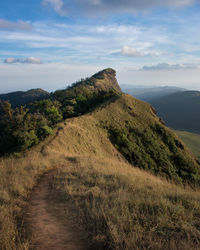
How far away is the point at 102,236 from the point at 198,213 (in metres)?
2.64

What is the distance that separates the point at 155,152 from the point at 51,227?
2531 centimetres

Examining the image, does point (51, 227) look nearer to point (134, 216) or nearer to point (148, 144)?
point (134, 216)

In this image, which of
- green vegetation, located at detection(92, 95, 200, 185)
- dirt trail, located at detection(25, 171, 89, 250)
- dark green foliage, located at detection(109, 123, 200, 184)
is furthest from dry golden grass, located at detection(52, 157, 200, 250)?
dark green foliage, located at detection(109, 123, 200, 184)

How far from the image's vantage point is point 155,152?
1077 inches

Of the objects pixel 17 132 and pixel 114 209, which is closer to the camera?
pixel 114 209

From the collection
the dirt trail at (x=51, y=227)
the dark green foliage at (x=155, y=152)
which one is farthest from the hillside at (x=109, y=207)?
the dark green foliage at (x=155, y=152)

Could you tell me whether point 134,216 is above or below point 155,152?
above

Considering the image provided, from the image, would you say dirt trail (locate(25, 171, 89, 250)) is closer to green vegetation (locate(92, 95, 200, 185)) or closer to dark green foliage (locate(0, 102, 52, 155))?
dark green foliage (locate(0, 102, 52, 155))

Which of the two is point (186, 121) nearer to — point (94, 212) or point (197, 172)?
point (197, 172)

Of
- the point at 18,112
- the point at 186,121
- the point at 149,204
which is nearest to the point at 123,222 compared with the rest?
the point at 149,204

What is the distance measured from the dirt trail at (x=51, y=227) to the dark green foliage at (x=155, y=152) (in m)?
19.9

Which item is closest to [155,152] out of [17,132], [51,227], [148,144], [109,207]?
[148,144]

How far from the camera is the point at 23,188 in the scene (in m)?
6.11

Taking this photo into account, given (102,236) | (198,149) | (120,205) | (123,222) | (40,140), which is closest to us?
(102,236)
